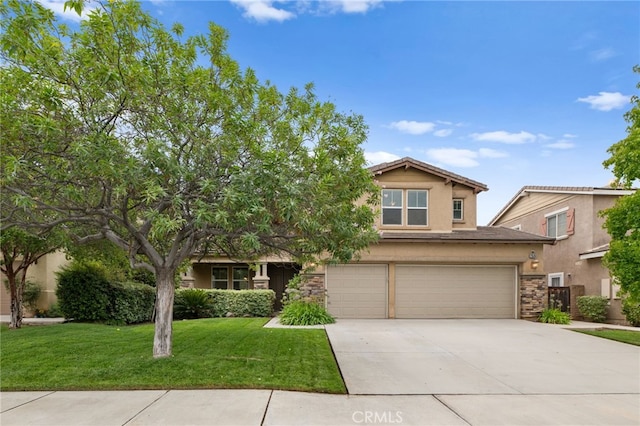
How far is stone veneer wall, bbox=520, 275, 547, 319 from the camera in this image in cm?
1573

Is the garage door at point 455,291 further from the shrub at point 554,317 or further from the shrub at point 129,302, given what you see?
the shrub at point 129,302

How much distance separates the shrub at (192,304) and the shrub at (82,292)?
9.64 ft

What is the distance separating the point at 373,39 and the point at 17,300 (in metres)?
13.8

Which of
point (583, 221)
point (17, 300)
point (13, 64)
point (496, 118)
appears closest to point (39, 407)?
point (13, 64)

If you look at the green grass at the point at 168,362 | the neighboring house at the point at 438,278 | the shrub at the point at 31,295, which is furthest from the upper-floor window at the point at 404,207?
the shrub at the point at 31,295

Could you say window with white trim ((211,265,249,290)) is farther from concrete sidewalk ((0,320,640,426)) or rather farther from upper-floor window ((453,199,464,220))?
concrete sidewalk ((0,320,640,426))

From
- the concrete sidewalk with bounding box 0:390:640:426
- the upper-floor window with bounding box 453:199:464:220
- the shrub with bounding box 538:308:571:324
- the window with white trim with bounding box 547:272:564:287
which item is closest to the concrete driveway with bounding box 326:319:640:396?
the concrete sidewalk with bounding box 0:390:640:426

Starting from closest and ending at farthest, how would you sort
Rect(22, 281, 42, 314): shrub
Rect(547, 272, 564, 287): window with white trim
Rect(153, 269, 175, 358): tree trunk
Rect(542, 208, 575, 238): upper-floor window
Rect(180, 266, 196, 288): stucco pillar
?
Rect(153, 269, 175, 358): tree trunk, Rect(22, 281, 42, 314): shrub, Rect(180, 266, 196, 288): stucco pillar, Rect(542, 208, 575, 238): upper-floor window, Rect(547, 272, 564, 287): window with white trim

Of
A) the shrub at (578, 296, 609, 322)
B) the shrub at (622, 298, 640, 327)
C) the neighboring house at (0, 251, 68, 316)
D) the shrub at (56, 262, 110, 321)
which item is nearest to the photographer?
the shrub at (56, 262, 110, 321)

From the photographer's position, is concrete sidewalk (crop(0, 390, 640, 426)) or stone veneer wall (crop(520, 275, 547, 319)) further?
stone veneer wall (crop(520, 275, 547, 319))

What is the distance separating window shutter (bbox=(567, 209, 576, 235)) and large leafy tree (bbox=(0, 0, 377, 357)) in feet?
49.6

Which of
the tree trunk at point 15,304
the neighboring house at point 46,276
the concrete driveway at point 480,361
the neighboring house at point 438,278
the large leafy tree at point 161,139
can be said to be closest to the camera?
the large leafy tree at point 161,139

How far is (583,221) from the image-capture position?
1772cm

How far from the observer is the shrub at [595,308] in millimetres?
15945
